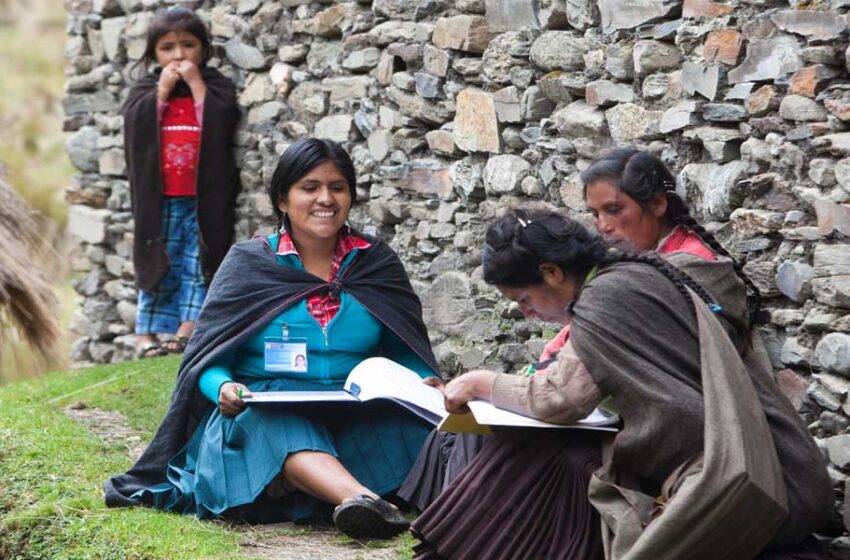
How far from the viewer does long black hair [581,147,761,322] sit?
400 cm

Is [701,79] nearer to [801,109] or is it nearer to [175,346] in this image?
[801,109]

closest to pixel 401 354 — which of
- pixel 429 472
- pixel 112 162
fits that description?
pixel 429 472

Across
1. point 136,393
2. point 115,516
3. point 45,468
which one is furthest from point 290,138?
point 115,516

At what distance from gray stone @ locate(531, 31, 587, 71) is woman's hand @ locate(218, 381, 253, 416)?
1.62 metres

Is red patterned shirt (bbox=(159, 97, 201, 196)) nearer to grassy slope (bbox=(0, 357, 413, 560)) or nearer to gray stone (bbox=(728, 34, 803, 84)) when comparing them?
grassy slope (bbox=(0, 357, 413, 560))

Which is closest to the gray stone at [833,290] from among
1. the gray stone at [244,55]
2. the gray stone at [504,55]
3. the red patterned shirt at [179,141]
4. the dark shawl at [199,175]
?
the gray stone at [504,55]

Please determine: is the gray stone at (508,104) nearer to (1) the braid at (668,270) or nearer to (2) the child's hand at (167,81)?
(1) the braid at (668,270)

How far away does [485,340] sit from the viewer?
18.7 feet

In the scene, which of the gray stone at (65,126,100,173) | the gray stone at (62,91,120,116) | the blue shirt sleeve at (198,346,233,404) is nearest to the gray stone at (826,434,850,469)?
the blue shirt sleeve at (198,346,233,404)

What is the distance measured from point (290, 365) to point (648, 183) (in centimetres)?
133

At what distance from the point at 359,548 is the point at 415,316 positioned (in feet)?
3.06

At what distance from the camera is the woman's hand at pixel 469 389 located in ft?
12.1

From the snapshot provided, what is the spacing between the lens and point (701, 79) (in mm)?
4285

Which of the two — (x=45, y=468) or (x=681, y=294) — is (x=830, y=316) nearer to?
(x=681, y=294)
